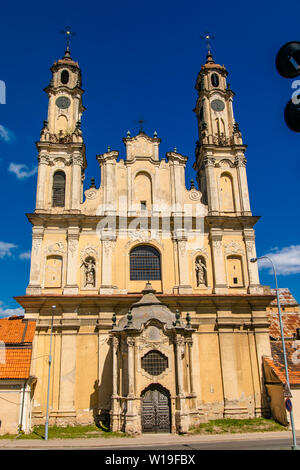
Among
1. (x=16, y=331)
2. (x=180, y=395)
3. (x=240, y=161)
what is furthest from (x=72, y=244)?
(x=240, y=161)

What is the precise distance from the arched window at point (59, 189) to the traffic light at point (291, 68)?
97.0 ft

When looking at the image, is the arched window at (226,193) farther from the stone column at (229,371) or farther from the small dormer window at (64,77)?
the small dormer window at (64,77)

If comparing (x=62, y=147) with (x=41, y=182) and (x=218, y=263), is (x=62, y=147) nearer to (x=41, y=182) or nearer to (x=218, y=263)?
(x=41, y=182)

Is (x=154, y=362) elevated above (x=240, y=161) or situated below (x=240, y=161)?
below

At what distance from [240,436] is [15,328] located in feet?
52.3

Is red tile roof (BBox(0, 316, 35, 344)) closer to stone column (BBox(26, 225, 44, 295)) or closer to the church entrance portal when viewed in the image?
stone column (BBox(26, 225, 44, 295))

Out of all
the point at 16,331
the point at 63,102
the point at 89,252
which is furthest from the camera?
the point at 63,102

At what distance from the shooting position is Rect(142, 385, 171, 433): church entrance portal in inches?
886

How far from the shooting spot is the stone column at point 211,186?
106 ft

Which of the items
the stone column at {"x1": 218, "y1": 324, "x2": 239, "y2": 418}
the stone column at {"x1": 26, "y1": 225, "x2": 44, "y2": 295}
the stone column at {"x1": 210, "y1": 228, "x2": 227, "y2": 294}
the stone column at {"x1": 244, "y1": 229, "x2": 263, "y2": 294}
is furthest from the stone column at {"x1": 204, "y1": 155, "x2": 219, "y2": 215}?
the stone column at {"x1": 26, "y1": 225, "x2": 44, "y2": 295}

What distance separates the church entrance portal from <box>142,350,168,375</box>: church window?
90 centimetres

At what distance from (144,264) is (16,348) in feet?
36.1

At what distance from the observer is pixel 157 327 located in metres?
24.2

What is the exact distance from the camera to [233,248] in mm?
31422
